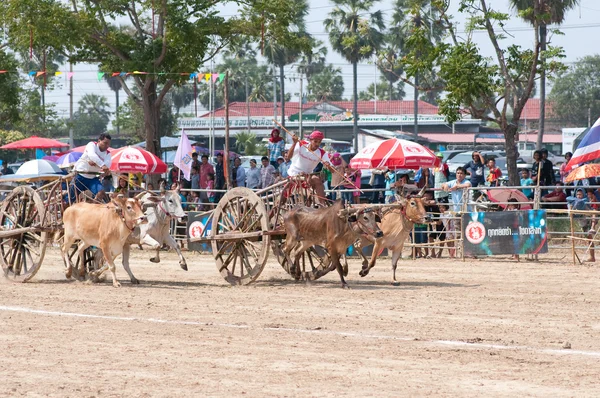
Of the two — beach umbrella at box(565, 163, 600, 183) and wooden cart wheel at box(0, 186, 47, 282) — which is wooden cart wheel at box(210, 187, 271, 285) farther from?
beach umbrella at box(565, 163, 600, 183)

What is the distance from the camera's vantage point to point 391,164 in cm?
2170

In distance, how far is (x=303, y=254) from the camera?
1614 centimetres

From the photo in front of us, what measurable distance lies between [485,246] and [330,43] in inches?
2131

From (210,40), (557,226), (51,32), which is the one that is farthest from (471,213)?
(51,32)

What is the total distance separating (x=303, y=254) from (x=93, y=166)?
12.6 feet

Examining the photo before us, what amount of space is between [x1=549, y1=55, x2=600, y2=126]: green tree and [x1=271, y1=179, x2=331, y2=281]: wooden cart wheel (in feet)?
298

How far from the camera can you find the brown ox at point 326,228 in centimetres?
1520

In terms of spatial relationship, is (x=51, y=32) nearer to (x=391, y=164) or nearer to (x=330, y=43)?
(x=391, y=164)

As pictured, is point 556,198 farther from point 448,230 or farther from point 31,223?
point 31,223

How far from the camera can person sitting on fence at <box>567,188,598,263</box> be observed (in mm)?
20237

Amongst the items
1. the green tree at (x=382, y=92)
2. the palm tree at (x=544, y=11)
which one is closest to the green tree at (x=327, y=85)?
the green tree at (x=382, y=92)

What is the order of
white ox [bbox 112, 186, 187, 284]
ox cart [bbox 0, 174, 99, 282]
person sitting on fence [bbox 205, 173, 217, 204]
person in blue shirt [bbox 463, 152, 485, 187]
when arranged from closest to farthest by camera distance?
white ox [bbox 112, 186, 187, 284], ox cart [bbox 0, 174, 99, 282], person in blue shirt [bbox 463, 152, 485, 187], person sitting on fence [bbox 205, 173, 217, 204]

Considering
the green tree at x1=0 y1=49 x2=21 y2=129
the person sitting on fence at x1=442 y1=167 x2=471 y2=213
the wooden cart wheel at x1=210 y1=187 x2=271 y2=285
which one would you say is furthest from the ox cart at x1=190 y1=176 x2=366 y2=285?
the green tree at x1=0 y1=49 x2=21 y2=129

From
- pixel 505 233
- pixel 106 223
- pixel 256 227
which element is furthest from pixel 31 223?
pixel 505 233
